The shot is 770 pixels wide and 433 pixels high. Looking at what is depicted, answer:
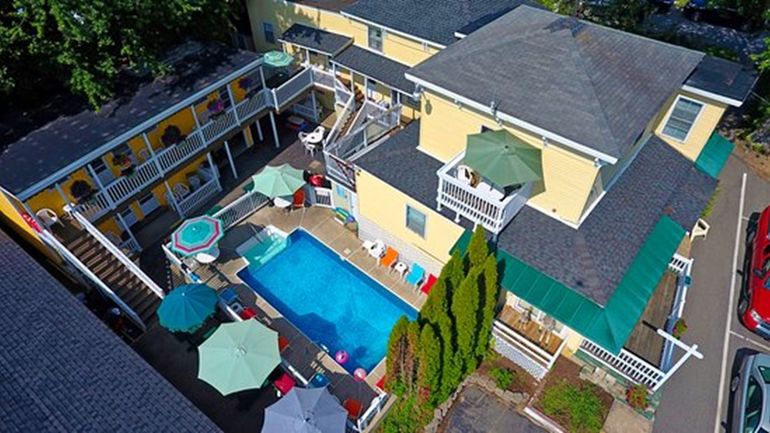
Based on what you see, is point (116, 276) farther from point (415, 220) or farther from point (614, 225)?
point (614, 225)

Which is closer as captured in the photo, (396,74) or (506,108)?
(506,108)

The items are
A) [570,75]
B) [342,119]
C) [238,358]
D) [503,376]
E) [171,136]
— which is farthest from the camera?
[342,119]

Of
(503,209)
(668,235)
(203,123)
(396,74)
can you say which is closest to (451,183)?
(503,209)

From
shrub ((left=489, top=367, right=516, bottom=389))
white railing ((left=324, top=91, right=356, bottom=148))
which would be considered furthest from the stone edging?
white railing ((left=324, top=91, right=356, bottom=148))

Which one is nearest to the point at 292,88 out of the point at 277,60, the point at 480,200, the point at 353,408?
the point at 277,60

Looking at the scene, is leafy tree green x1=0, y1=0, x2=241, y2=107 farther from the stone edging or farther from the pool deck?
the stone edging

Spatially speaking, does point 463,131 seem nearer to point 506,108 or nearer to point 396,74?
point 506,108
